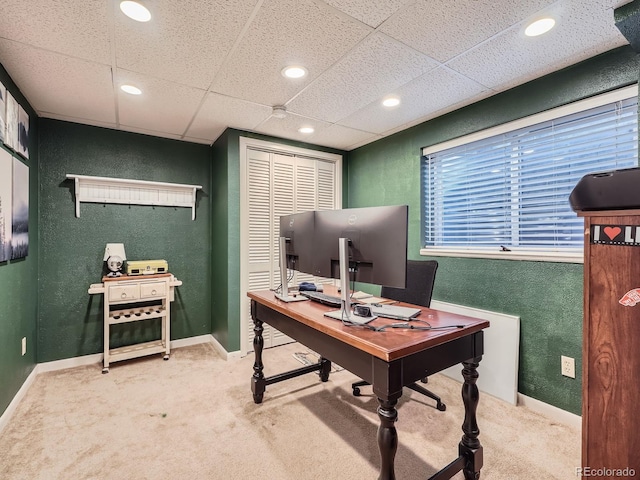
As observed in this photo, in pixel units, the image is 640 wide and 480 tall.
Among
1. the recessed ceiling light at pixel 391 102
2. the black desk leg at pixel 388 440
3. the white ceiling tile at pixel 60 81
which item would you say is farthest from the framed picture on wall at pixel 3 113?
the black desk leg at pixel 388 440

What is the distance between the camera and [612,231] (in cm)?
121

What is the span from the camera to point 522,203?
2.45 meters

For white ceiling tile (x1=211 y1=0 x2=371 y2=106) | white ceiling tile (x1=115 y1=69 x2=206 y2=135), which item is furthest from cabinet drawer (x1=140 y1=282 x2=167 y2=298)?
white ceiling tile (x1=211 y1=0 x2=371 y2=106)

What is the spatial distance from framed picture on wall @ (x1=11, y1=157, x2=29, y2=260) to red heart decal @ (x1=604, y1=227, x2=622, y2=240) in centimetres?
349

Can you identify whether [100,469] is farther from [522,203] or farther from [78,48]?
[522,203]

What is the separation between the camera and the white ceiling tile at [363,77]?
6.39 ft

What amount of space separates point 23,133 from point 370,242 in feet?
9.60

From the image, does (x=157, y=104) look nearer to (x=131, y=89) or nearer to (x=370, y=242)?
(x=131, y=89)

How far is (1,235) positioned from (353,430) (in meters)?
2.66

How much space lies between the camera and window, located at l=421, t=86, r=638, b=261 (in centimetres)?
202

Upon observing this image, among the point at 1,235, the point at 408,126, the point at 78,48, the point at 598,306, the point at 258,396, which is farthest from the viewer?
the point at 408,126

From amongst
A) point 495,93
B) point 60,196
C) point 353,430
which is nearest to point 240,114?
point 60,196

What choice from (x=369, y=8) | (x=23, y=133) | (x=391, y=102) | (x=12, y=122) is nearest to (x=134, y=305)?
(x=23, y=133)

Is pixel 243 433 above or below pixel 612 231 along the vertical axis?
below
